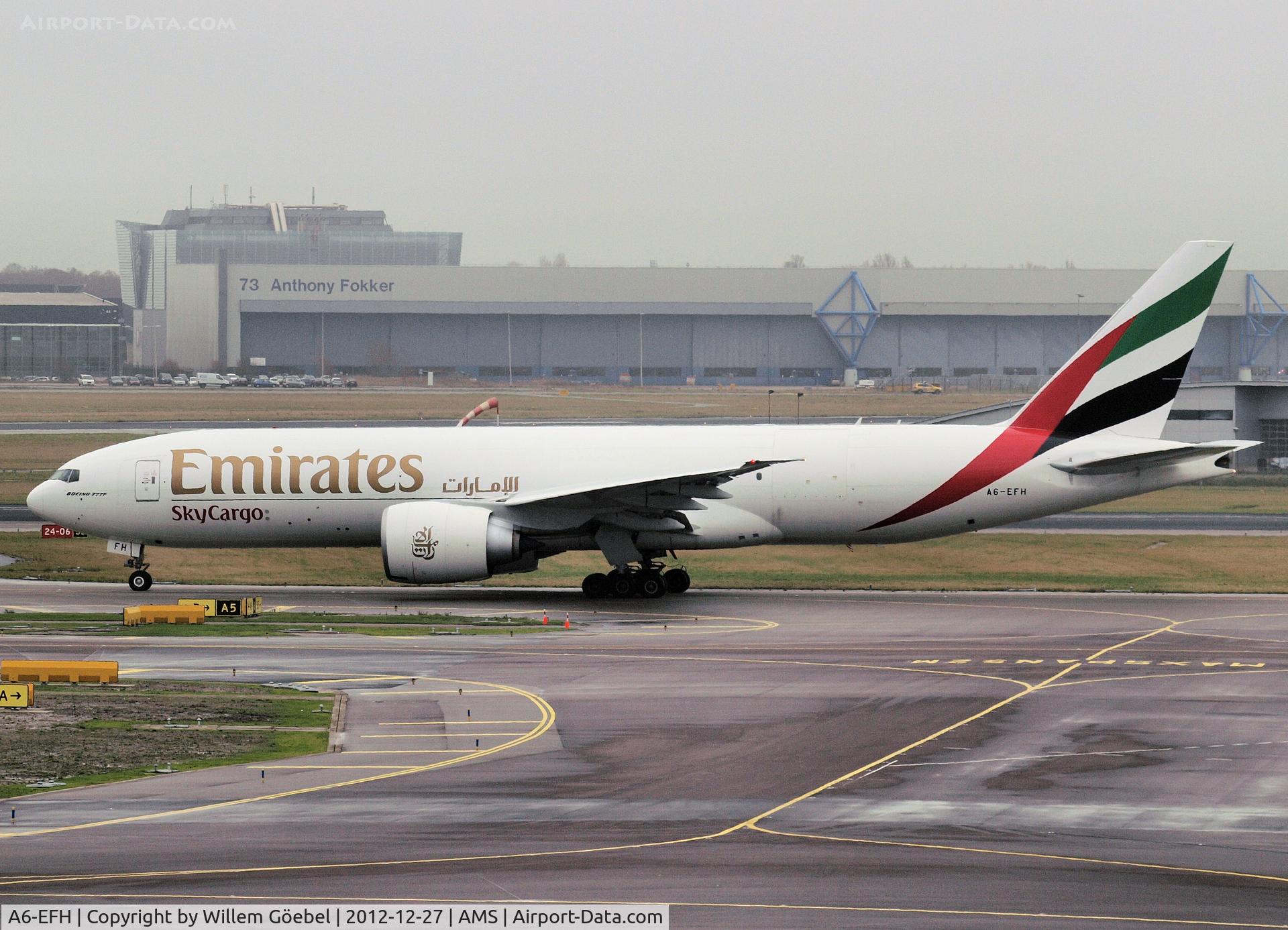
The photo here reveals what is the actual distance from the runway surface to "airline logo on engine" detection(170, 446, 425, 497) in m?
8.39

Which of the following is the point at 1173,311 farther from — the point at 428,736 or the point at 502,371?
the point at 502,371

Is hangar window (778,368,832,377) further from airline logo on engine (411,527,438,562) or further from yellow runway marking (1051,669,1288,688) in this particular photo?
yellow runway marking (1051,669,1288,688)

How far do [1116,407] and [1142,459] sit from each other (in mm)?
1851

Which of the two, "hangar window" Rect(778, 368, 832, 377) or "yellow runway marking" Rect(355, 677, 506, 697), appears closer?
"yellow runway marking" Rect(355, 677, 506, 697)

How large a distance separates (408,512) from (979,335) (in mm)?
105766

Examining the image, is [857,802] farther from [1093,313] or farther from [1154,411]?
[1093,313]

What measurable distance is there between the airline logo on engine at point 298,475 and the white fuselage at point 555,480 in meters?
0.04

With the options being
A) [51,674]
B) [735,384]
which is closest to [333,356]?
[735,384]

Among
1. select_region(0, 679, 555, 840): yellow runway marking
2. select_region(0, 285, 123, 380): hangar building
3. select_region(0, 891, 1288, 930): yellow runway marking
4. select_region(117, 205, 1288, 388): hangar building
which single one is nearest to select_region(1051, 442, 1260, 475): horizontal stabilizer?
select_region(0, 679, 555, 840): yellow runway marking

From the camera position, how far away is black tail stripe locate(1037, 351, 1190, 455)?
4022 cm

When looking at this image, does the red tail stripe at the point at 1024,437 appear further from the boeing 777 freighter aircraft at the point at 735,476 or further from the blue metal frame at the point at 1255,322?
the blue metal frame at the point at 1255,322

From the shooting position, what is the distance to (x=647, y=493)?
127 ft

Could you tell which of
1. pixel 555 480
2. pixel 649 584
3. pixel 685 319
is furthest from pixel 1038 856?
pixel 685 319

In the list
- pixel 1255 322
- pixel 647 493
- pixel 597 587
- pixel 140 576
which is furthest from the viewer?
pixel 1255 322
